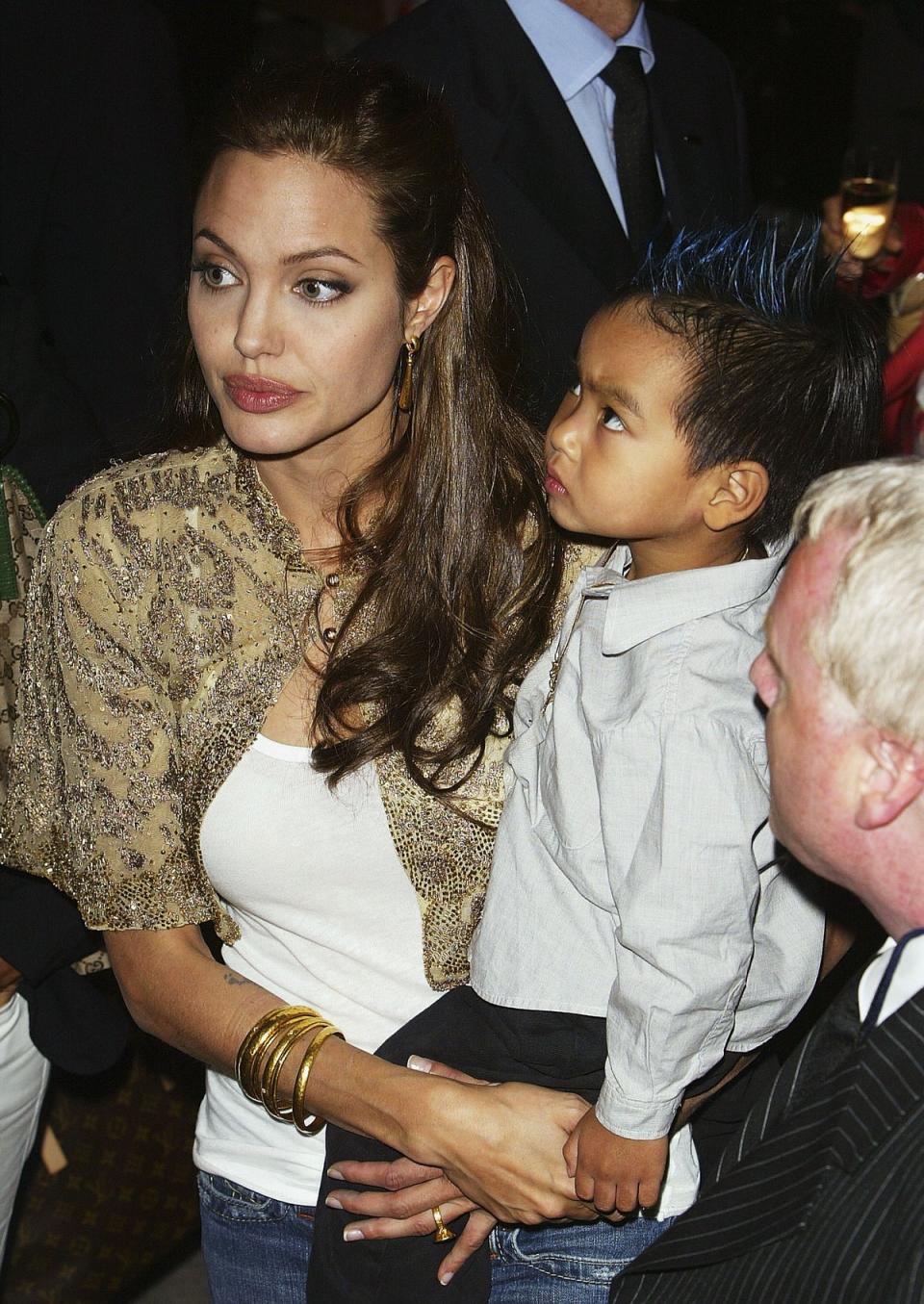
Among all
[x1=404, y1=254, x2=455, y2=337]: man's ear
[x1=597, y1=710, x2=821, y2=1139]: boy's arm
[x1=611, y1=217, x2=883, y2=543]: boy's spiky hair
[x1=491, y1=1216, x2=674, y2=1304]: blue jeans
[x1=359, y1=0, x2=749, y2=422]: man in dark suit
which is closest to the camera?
[x1=597, y1=710, x2=821, y2=1139]: boy's arm

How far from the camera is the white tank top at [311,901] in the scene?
67.5 inches

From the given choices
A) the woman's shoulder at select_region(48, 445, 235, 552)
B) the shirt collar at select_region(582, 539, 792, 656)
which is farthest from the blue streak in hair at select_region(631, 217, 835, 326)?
the woman's shoulder at select_region(48, 445, 235, 552)

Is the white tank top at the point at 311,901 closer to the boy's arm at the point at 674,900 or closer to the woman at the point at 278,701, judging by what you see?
Answer: the woman at the point at 278,701

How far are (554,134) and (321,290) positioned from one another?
51.7 inches

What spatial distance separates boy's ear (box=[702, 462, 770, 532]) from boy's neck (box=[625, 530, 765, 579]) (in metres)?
0.05

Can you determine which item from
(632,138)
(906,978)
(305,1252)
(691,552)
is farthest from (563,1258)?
(632,138)

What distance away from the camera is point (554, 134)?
9.22 ft

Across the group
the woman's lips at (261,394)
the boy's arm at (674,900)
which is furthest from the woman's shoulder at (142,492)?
the boy's arm at (674,900)

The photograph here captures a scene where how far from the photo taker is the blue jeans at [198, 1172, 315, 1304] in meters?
1.75

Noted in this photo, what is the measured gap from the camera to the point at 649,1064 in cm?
145

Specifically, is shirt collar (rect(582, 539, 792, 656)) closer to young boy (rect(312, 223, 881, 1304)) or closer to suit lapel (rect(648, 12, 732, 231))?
young boy (rect(312, 223, 881, 1304))

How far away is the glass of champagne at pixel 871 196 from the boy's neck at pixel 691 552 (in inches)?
68.9

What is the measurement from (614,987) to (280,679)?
1.92 feet

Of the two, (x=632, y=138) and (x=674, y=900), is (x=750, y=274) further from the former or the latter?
(x=632, y=138)
